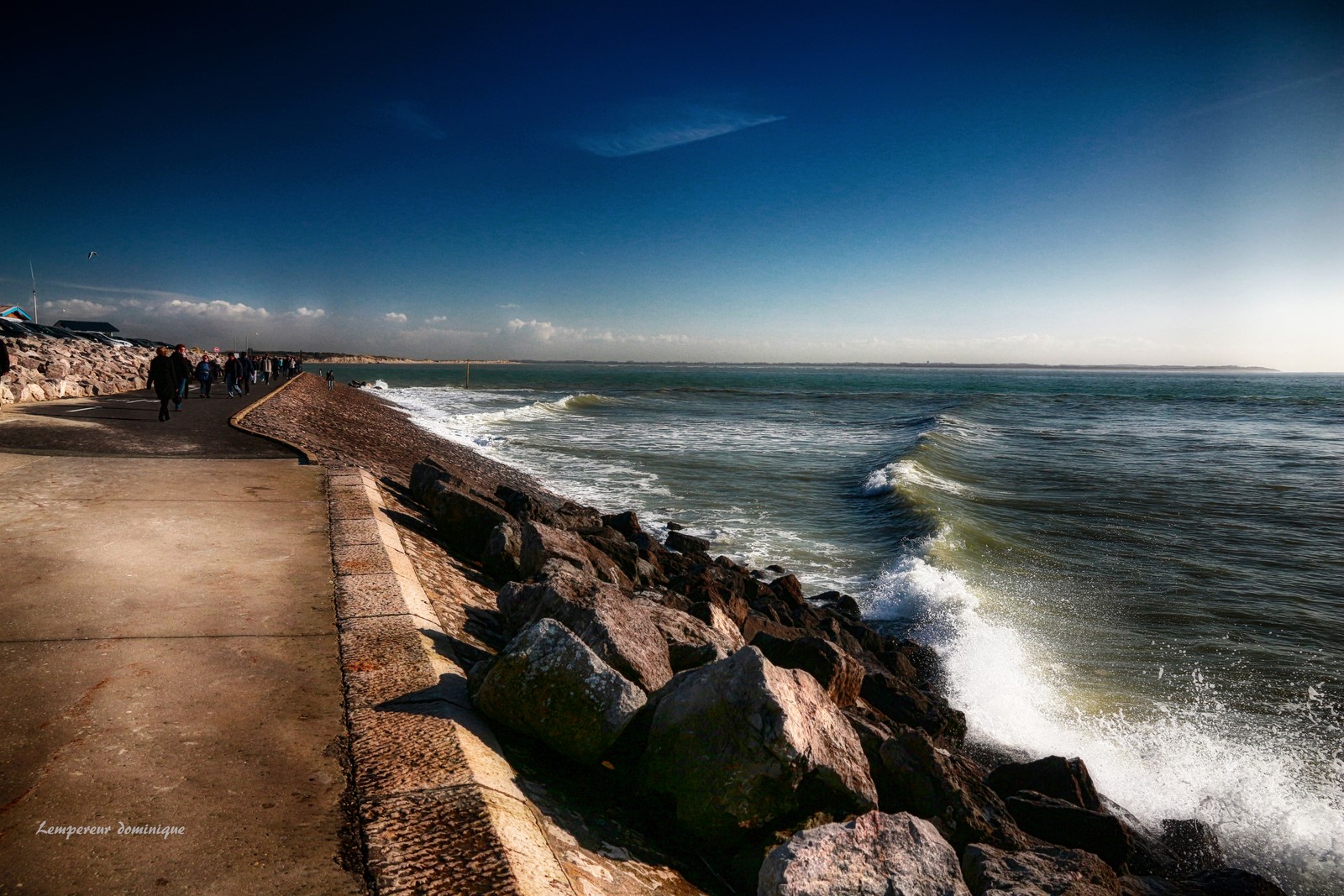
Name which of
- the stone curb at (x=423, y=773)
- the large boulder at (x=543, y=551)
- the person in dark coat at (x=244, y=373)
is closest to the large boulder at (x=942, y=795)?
the stone curb at (x=423, y=773)

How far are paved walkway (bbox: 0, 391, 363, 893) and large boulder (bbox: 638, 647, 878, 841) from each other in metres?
1.37

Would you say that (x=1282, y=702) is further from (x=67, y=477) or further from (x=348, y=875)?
(x=67, y=477)

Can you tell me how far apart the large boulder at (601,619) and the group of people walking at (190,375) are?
1310 centimetres

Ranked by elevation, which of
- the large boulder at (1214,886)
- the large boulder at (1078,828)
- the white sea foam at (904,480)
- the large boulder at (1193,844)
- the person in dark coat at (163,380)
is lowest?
the large boulder at (1193,844)

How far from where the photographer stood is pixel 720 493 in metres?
16.9

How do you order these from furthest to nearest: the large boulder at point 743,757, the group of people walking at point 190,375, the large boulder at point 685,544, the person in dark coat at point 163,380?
the group of people walking at point 190,375, the person in dark coat at point 163,380, the large boulder at point 685,544, the large boulder at point 743,757

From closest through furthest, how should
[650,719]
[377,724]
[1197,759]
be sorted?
[377,724] → [650,719] → [1197,759]

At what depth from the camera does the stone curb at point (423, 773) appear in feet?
6.91

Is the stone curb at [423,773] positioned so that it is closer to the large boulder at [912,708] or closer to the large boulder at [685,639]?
the large boulder at [685,639]

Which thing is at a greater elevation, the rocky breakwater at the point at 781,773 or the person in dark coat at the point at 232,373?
the person in dark coat at the point at 232,373

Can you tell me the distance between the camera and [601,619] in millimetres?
3602

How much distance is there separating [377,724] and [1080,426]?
39.3m

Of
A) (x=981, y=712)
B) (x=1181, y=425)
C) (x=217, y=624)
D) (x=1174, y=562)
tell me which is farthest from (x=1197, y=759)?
(x=1181, y=425)

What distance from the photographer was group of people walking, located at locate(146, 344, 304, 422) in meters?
13.5
